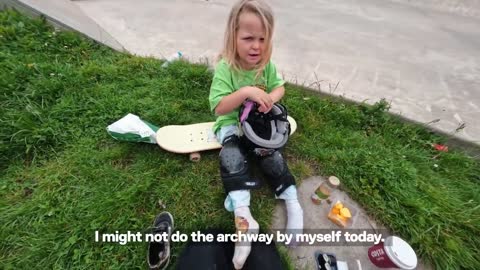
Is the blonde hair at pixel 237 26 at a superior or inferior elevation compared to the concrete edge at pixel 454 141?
superior

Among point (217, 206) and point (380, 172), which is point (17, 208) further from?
point (380, 172)

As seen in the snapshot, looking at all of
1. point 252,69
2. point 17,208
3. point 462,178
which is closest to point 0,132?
point 17,208

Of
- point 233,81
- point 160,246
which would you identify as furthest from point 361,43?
point 160,246

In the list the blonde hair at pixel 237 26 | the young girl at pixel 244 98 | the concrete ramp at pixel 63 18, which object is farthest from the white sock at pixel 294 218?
the concrete ramp at pixel 63 18

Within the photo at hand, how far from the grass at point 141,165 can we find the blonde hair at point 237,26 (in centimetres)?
74

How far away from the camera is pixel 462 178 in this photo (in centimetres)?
200

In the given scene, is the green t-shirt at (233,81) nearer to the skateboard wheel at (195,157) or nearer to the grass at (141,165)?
the skateboard wheel at (195,157)

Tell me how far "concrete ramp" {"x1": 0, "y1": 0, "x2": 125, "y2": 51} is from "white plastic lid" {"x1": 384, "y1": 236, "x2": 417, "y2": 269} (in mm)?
2883

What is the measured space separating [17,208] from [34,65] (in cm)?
134

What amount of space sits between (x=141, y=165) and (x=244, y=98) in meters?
0.91

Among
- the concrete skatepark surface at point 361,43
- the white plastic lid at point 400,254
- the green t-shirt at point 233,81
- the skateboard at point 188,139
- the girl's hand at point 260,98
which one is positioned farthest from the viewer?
the concrete skatepark surface at point 361,43

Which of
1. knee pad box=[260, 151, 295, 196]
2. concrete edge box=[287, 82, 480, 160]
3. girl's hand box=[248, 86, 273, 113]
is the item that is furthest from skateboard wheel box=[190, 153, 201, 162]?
concrete edge box=[287, 82, 480, 160]

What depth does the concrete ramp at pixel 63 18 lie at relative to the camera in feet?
9.28

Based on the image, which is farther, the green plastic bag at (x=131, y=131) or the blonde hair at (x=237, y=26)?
the green plastic bag at (x=131, y=131)
